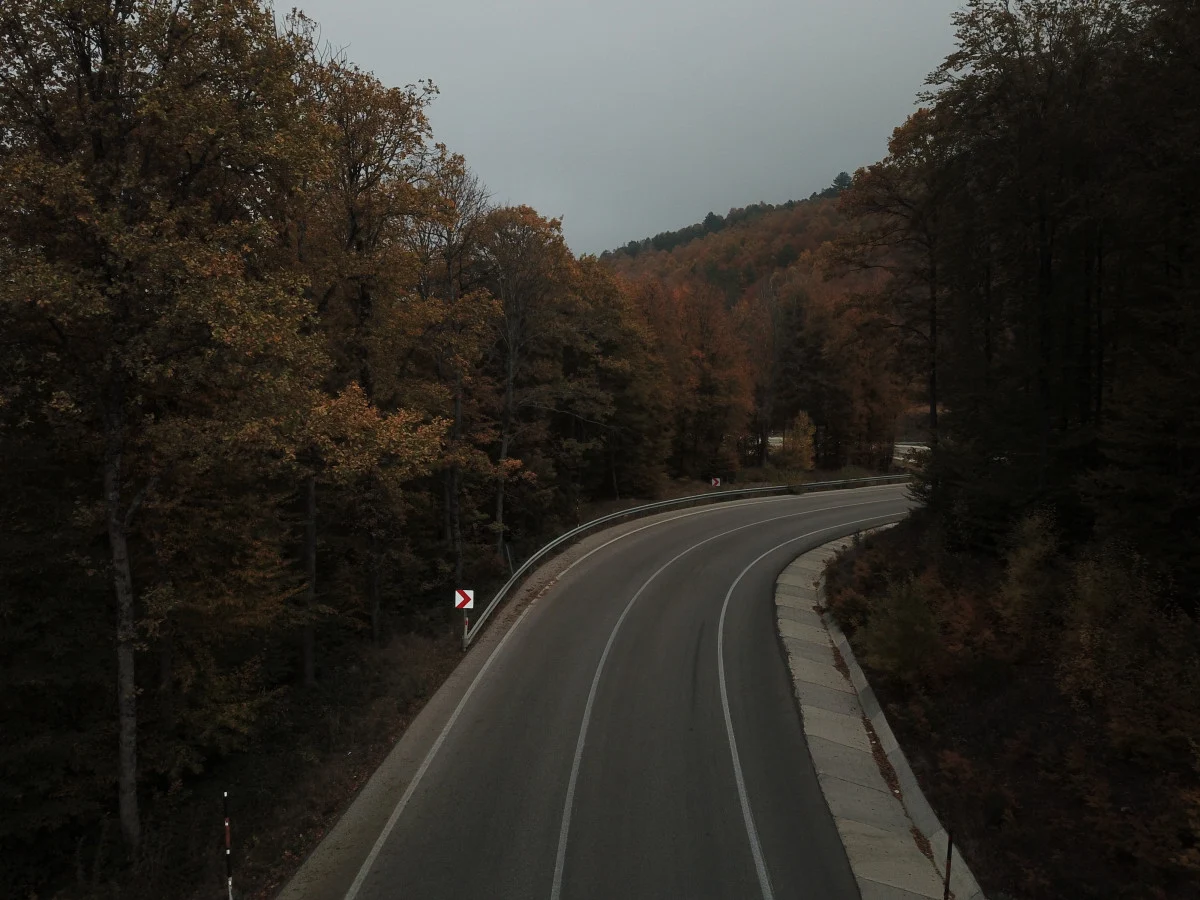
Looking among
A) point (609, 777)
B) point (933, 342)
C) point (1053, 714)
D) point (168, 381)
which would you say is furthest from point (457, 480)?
point (933, 342)

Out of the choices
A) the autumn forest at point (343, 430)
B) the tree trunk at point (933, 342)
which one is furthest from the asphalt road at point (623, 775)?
the tree trunk at point (933, 342)

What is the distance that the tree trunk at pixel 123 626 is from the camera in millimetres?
9727

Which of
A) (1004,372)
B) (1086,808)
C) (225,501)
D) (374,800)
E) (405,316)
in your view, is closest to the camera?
(1086,808)

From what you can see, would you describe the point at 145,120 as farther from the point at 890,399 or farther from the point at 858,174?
the point at 890,399

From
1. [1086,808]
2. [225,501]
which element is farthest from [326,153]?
[1086,808]

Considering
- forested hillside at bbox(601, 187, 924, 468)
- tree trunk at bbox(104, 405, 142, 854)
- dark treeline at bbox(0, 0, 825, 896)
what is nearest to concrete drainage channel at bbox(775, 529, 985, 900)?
dark treeline at bbox(0, 0, 825, 896)

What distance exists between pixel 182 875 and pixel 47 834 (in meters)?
3.45

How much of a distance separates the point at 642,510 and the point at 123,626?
2376 cm

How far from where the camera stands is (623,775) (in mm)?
10812

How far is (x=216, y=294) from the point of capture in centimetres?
890

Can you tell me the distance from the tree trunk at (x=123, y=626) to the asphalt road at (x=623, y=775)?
4336 mm

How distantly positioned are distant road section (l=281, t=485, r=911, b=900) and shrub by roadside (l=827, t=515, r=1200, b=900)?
214 cm

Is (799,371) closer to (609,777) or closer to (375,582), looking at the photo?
A: (375,582)

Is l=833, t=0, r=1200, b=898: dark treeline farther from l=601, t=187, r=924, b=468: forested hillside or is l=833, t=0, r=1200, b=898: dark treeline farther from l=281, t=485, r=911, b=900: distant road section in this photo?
l=601, t=187, r=924, b=468: forested hillside
